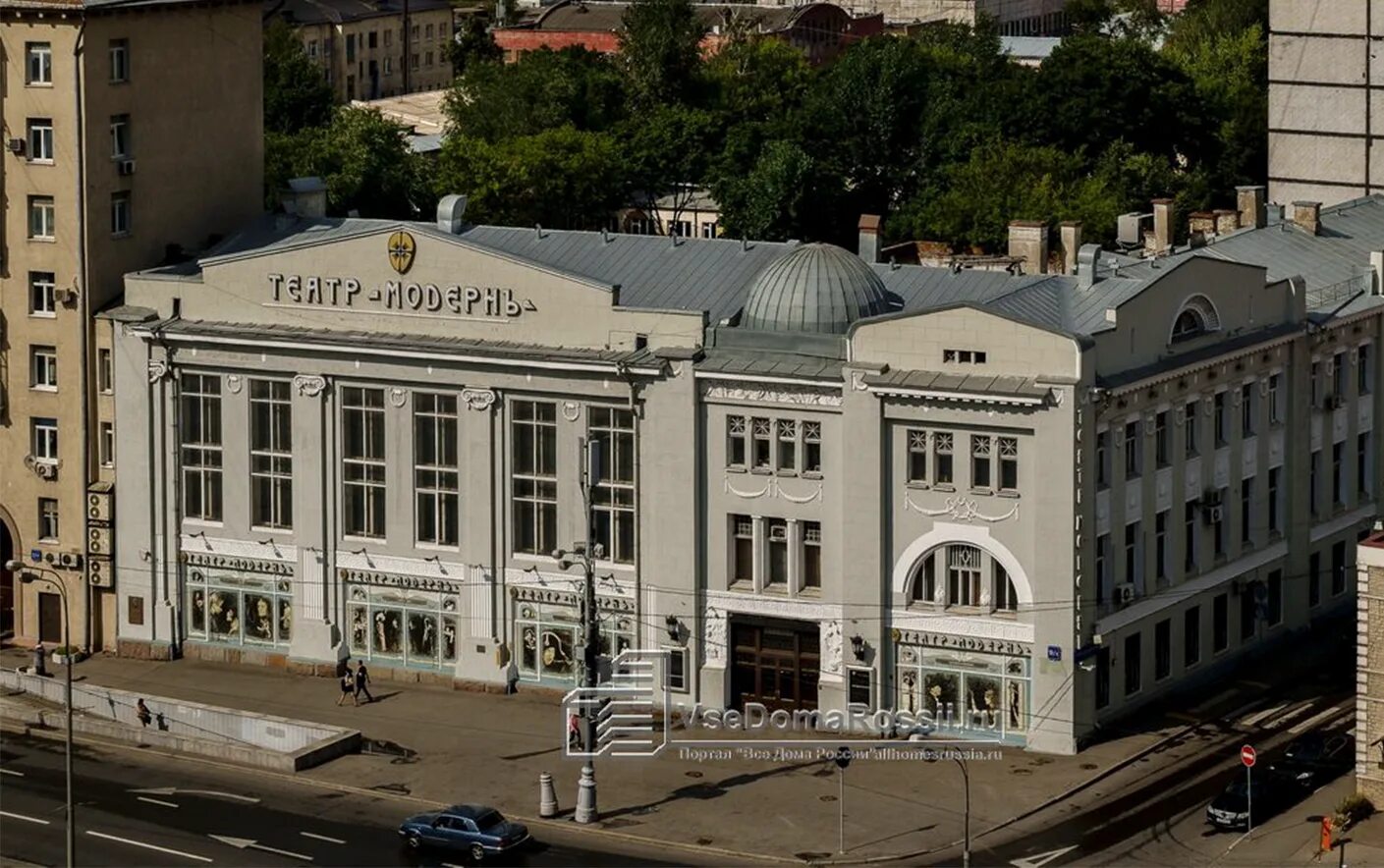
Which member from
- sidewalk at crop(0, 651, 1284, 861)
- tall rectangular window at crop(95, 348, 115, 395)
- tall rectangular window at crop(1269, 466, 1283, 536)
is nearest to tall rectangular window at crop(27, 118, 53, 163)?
tall rectangular window at crop(95, 348, 115, 395)

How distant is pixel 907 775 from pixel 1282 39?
211 ft

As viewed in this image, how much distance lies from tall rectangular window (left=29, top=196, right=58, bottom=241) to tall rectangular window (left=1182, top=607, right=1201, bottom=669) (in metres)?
38.9

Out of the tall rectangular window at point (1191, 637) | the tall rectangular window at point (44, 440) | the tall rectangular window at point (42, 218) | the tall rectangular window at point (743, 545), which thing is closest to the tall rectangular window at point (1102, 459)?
the tall rectangular window at point (1191, 637)

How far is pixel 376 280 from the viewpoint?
101 m

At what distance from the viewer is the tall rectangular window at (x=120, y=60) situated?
A: 105 metres

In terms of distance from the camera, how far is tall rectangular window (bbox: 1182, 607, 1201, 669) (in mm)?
99562

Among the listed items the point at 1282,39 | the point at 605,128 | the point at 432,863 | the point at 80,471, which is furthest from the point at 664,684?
the point at 605,128

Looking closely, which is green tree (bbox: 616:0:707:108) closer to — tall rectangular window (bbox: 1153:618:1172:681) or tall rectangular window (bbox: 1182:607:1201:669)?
tall rectangular window (bbox: 1182:607:1201:669)

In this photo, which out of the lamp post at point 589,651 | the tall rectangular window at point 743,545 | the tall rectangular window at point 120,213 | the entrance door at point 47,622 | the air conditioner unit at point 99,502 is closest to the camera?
the lamp post at point 589,651

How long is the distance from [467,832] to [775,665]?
52.9 feet

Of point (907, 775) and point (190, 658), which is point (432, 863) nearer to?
point (907, 775)

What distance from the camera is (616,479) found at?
98.2 metres

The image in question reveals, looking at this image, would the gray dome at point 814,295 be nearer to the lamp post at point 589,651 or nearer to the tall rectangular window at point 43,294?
the lamp post at point 589,651

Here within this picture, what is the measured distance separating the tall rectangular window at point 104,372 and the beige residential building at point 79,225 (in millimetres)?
32
